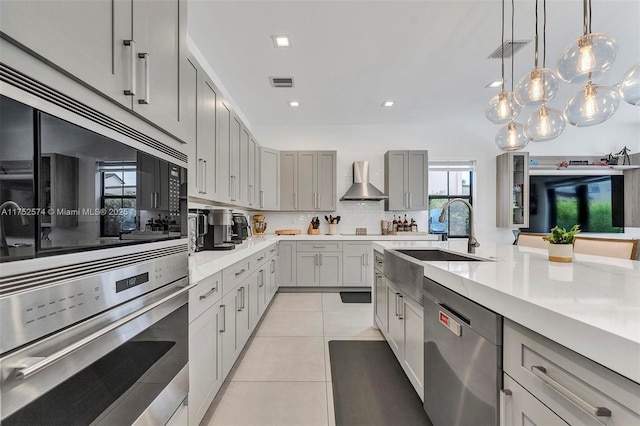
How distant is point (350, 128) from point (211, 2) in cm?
357

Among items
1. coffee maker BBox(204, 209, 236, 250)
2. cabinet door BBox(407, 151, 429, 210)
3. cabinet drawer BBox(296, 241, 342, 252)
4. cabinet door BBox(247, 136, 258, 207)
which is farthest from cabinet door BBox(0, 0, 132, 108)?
cabinet door BBox(407, 151, 429, 210)

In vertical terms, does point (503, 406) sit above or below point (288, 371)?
above

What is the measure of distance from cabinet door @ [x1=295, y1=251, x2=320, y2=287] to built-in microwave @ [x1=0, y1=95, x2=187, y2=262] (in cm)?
377

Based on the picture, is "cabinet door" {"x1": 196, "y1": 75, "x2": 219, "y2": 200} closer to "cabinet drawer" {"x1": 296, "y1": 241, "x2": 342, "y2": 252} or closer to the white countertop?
the white countertop

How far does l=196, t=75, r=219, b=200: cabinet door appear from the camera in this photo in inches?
90.0

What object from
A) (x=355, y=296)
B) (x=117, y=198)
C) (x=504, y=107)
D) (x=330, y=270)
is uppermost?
(x=504, y=107)

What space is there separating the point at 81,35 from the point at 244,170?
3.03 m

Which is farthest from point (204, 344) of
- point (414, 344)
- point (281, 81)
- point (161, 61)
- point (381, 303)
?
point (281, 81)

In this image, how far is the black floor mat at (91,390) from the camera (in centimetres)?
65

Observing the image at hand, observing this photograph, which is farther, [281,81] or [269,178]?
[269,178]

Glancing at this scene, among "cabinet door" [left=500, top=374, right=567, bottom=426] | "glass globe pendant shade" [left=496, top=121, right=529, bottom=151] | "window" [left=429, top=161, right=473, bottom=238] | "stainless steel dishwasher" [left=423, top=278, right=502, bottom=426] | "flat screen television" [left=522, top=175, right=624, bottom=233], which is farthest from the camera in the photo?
"window" [left=429, top=161, right=473, bottom=238]

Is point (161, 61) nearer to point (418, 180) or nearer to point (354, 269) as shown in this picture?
point (354, 269)

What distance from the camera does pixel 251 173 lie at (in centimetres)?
421

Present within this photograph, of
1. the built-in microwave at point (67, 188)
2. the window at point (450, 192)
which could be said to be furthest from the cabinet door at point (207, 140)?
the window at point (450, 192)
